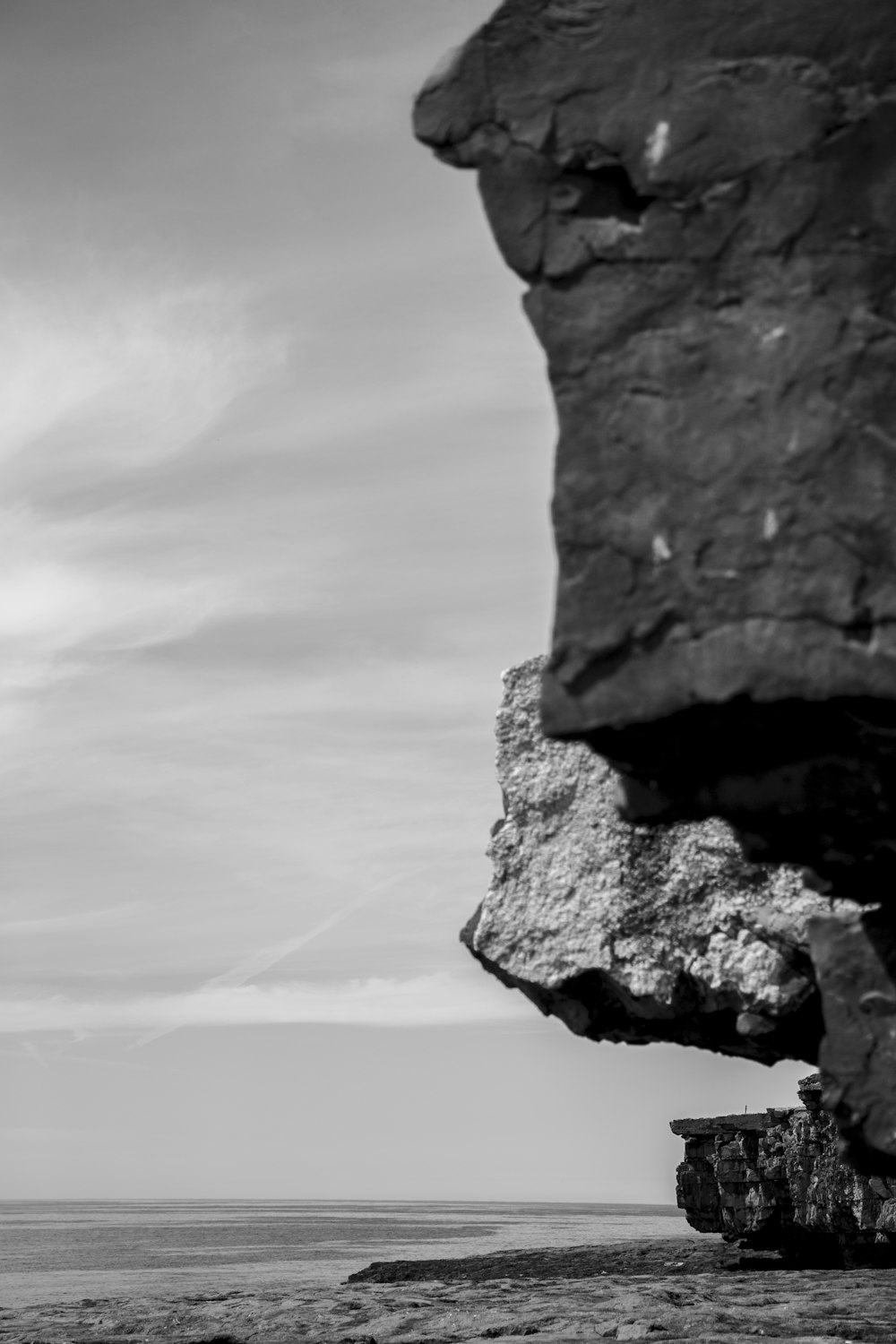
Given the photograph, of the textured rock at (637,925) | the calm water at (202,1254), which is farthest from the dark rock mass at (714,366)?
the calm water at (202,1254)

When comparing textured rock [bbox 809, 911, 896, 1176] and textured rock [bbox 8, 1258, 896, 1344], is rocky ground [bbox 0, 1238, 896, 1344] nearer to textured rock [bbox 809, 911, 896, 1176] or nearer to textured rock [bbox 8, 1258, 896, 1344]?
textured rock [bbox 8, 1258, 896, 1344]

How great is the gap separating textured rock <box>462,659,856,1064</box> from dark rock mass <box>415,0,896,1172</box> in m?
2.54

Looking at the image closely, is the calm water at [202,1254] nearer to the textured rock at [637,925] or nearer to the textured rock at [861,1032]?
Answer: the textured rock at [637,925]

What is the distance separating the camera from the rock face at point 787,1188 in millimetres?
26031

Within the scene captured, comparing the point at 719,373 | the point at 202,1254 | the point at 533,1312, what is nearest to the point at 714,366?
the point at 719,373

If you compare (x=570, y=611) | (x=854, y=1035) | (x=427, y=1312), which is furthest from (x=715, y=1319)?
(x=570, y=611)

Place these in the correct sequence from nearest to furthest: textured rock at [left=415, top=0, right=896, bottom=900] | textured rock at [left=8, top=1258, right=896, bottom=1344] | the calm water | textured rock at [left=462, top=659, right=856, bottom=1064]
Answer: textured rock at [left=415, top=0, right=896, bottom=900]
textured rock at [left=462, top=659, right=856, bottom=1064]
textured rock at [left=8, top=1258, right=896, bottom=1344]
the calm water

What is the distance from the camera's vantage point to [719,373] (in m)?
4.80

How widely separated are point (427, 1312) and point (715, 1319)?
4946 mm

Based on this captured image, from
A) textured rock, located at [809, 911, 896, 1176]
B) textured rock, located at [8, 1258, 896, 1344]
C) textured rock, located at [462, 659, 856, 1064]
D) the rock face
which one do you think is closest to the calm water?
textured rock, located at [8, 1258, 896, 1344]

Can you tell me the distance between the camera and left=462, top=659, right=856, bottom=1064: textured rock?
793 cm

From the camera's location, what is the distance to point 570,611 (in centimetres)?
493

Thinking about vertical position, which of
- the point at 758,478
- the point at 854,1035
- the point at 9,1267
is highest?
the point at 758,478

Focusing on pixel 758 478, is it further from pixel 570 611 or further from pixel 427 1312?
pixel 427 1312
